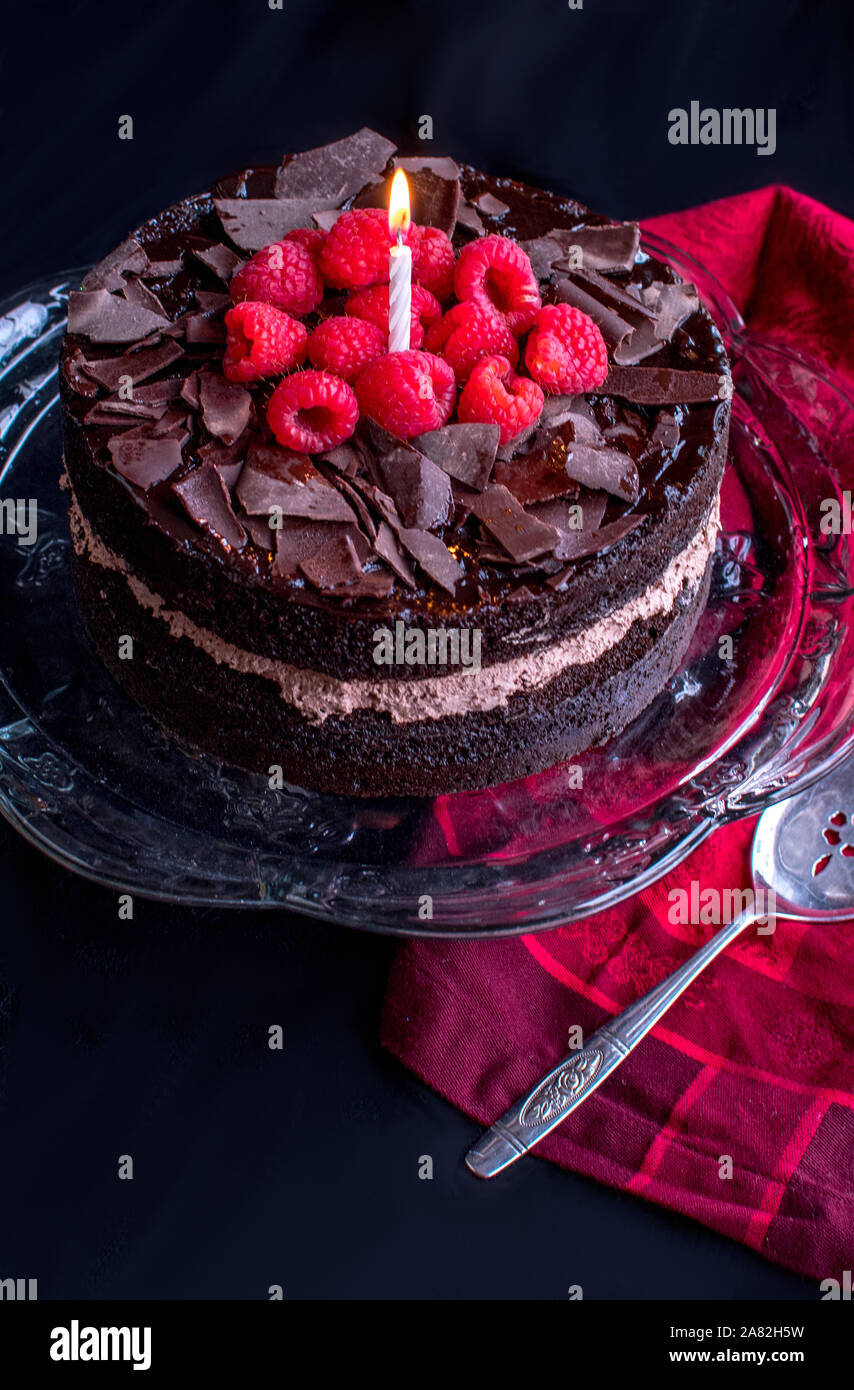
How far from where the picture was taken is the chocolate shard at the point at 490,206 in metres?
2.22

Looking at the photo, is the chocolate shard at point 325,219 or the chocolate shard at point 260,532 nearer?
the chocolate shard at point 260,532

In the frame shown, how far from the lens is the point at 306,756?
1.97 meters

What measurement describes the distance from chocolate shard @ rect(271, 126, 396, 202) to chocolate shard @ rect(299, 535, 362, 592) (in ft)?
2.34

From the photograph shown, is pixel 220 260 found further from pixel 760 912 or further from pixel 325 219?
pixel 760 912

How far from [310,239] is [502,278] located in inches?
12.3

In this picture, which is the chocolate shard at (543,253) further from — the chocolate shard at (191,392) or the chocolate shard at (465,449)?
the chocolate shard at (191,392)

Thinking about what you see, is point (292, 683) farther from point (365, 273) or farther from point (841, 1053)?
point (841, 1053)

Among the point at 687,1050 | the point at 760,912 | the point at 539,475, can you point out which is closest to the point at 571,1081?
the point at 687,1050

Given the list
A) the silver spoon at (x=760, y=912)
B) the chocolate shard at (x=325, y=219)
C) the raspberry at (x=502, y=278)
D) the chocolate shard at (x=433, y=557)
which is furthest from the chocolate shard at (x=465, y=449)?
the silver spoon at (x=760, y=912)

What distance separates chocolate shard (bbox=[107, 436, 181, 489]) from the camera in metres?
1.82

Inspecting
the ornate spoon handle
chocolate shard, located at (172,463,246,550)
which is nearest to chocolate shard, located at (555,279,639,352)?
chocolate shard, located at (172,463,246,550)

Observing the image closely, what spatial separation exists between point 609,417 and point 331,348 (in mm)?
428

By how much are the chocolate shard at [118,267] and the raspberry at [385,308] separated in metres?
0.36

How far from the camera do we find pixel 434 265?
200 cm
